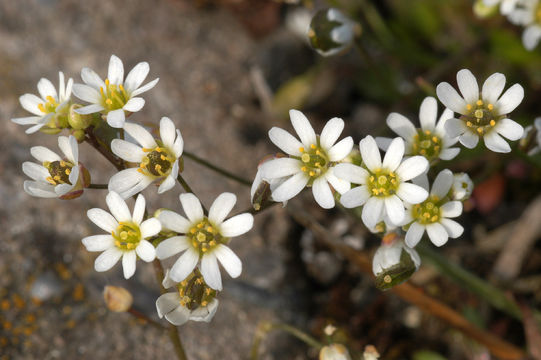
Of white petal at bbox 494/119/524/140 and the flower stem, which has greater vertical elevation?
white petal at bbox 494/119/524/140

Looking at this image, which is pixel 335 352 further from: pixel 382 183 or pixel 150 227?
pixel 150 227

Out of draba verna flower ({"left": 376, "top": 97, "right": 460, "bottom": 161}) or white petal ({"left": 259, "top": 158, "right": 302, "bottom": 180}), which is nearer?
white petal ({"left": 259, "top": 158, "right": 302, "bottom": 180})

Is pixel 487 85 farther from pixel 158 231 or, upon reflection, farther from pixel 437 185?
pixel 158 231

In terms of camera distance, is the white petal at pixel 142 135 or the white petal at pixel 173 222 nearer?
the white petal at pixel 173 222

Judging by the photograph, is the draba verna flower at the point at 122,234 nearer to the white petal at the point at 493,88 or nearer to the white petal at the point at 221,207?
the white petal at the point at 221,207

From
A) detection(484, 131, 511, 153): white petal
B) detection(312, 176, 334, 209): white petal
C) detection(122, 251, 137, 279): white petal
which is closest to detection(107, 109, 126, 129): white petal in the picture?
detection(122, 251, 137, 279): white petal

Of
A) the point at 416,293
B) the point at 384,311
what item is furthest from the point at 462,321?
the point at 384,311

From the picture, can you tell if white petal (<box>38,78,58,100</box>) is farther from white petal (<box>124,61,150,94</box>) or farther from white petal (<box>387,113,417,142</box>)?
white petal (<box>387,113,417,142</box>)

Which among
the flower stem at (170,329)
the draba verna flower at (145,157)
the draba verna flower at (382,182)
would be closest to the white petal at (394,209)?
the draba verna flower at (382,182)
